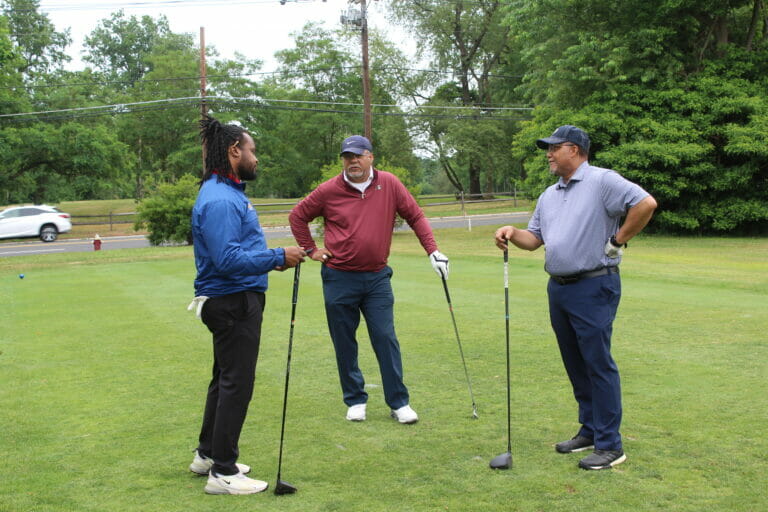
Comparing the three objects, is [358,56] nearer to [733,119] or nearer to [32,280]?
[733,119]

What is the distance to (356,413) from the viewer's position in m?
6.09

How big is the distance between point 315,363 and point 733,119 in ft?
75.6

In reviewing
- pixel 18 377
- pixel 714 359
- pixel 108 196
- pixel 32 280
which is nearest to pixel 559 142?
pixel 714 359

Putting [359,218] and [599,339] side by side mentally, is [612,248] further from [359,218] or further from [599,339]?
[359,218]

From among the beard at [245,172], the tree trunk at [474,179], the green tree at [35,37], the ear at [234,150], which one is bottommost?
the beard at [245,172]

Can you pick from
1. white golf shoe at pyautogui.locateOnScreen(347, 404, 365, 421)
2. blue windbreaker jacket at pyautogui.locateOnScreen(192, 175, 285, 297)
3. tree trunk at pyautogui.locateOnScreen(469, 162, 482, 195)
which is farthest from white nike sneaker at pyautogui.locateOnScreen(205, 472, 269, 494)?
tree trunk at pyautogui.locateOnScreen(469, 162, 482, 195)

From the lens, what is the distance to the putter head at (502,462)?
15.6 ft

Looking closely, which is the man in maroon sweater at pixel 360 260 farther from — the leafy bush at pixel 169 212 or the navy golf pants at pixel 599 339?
the leafy bush at pixel 169 212

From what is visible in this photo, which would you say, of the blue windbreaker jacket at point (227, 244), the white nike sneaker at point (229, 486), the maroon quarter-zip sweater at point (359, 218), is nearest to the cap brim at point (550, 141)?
the maroon quarter-zip sweater at point (359, 218)

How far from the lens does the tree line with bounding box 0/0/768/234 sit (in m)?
26.5

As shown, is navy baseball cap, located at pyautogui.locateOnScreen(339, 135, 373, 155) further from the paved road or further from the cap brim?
the paved road

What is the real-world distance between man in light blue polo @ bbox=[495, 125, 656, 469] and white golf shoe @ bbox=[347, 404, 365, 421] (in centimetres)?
167

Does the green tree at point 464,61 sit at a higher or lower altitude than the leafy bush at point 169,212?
higher

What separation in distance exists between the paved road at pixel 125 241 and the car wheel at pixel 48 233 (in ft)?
1.22
